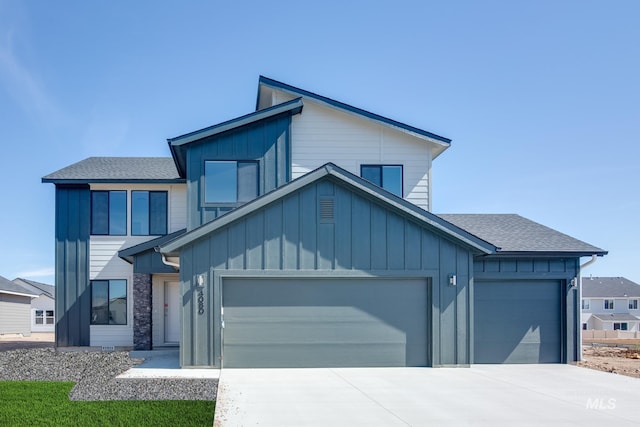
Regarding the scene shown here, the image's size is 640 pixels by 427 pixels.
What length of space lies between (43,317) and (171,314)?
88.1 ft

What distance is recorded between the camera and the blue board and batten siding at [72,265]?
16375 mm

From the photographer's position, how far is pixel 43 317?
38.1 meters

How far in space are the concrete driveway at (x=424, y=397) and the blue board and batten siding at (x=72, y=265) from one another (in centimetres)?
699

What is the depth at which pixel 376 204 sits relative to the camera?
1265 centimetres

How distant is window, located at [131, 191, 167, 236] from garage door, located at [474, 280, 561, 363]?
9663mm

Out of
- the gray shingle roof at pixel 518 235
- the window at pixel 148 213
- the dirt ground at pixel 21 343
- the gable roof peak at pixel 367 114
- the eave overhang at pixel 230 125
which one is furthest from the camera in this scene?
the dirt ground at pixel 21 343

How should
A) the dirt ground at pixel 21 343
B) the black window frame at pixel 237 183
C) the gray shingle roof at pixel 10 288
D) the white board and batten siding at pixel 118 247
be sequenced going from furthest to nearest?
1. the gray shingle roof at pixel 10 288
2. the dirt ground at pixel 21 343
3. the white board and batten siding at pixel 118 247
4. the black window frame at pixel 237 183

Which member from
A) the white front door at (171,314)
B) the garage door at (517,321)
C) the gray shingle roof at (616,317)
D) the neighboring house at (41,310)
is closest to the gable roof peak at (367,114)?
the garage door at (517,321)

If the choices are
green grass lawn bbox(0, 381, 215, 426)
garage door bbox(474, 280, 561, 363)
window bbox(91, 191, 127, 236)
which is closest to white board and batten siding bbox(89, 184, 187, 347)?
window bbox(91, 191, 127, 236)

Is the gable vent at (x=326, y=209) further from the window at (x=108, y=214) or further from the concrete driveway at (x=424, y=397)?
the window at (x=108, y=214)

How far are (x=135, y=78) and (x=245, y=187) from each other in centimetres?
505

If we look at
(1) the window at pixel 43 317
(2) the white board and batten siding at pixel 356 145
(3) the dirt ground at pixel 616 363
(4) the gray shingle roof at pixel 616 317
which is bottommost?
(4) the gray shingle roof at pixel 616 317

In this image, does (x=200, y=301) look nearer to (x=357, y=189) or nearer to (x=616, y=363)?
(x=357, y=189)

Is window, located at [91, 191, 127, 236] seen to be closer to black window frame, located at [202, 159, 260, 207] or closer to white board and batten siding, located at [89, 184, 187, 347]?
white board and batten siding, located at [89, 184, 187, 347]
